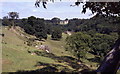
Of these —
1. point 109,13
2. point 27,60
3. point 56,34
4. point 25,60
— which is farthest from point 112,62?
point 56,34

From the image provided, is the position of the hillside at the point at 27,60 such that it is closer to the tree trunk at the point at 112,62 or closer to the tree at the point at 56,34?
the tree trunk at the point at 112,62

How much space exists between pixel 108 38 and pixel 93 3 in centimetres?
7881

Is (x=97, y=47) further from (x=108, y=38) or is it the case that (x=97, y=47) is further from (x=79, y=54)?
(x=79, y=54)

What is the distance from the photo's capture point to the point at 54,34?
110125mm

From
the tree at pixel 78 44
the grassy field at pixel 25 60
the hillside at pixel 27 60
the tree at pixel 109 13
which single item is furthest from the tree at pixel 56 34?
the tree at pixel 109 13

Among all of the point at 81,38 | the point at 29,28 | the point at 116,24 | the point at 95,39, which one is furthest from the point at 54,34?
the point at 116,24

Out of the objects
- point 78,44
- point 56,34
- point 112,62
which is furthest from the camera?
point 56,34

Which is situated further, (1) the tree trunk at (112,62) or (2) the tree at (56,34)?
(2) the tree at (56,34)

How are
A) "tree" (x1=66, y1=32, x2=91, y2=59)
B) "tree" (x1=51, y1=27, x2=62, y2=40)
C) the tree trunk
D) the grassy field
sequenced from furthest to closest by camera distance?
"tree" (x1=51, y1=27, x2=62, y2=40), "tree" (x1=66, y1=32, x2=91, y2=59), the grassy field, the tree trunk

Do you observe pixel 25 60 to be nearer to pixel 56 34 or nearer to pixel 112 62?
pixel 112 62

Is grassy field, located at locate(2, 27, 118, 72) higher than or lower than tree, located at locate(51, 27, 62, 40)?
higher

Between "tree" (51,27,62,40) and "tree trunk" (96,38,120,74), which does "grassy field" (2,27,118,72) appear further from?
"tree" (51,27,62,40)

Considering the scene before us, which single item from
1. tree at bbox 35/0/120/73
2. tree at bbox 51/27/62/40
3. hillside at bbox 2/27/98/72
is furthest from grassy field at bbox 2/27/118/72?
tree at bbox 51/27/62/40

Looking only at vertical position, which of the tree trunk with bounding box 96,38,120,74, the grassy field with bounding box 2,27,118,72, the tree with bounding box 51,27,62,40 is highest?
the tree trunk with bounding box 96,38,120,74
